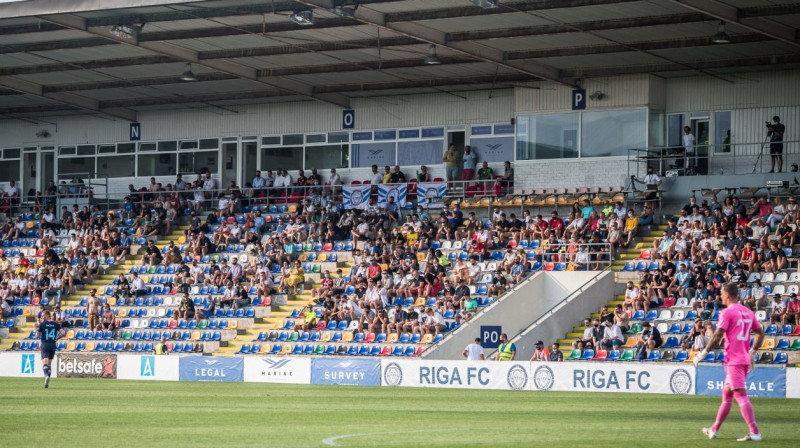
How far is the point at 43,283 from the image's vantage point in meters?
41.2

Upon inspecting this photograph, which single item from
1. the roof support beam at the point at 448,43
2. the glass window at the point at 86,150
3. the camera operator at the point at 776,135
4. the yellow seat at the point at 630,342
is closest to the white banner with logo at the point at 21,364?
the roof support beam at the point at 448,43

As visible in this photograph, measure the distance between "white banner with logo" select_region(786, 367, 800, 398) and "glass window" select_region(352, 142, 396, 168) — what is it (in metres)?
23.0

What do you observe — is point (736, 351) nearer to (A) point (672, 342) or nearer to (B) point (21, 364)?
(A) point (672, 342)

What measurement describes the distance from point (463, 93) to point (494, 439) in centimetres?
3018

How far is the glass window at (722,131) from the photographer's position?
124ft

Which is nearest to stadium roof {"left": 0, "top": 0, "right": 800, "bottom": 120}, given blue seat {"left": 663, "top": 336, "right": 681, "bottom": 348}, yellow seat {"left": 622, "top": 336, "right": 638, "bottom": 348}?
blue seat {"left": 663, "top": 336, "right": 681, "bottom": 348}

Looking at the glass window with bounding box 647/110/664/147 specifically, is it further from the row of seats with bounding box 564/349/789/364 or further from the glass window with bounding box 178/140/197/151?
the glass window with bounding box 178/140/197/151

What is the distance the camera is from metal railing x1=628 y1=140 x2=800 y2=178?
36.4 meters

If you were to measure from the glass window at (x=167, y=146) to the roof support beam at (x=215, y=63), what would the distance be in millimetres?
7389

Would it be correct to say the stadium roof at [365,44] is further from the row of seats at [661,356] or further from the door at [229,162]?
the row of seats at [661,356]

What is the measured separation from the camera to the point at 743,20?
2995cm

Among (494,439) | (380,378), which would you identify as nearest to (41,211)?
(380,378)

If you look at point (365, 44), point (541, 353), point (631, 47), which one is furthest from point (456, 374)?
point (365, 44)

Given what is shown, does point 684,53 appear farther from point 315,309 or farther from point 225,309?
point 225,309
